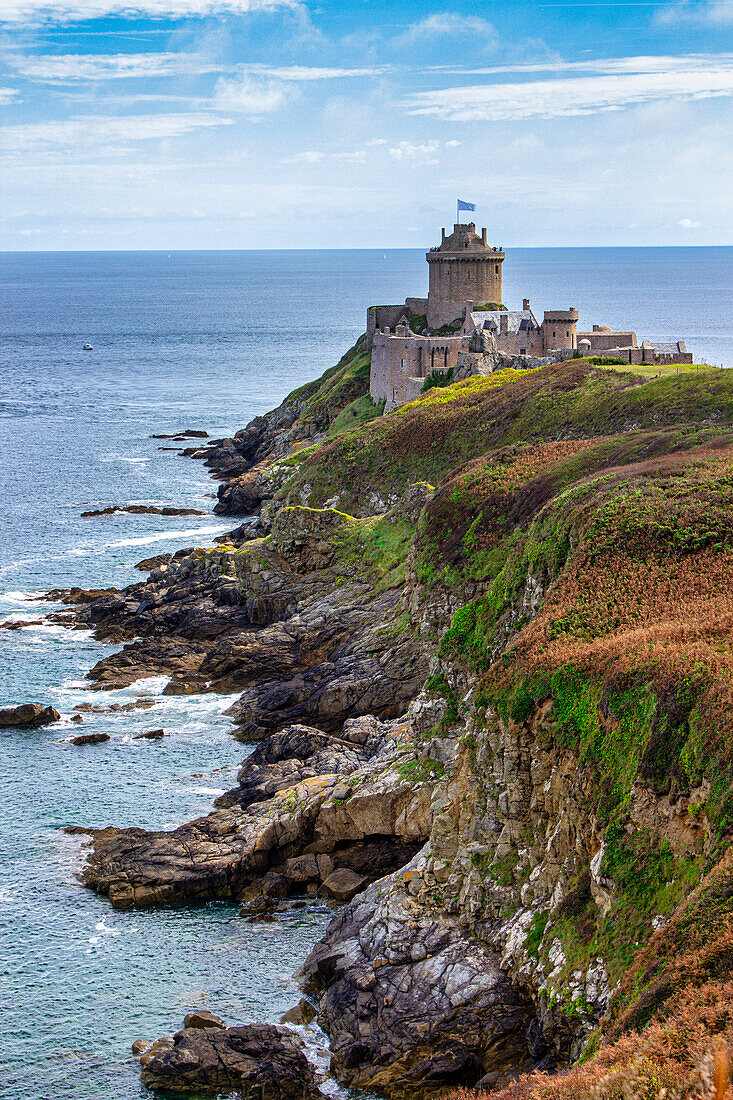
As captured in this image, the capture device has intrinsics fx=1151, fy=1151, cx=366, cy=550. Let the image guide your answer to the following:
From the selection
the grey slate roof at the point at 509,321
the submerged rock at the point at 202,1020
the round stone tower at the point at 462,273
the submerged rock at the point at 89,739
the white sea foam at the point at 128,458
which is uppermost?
the round stone tower at the point at 462,273

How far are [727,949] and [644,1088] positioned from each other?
3051mm

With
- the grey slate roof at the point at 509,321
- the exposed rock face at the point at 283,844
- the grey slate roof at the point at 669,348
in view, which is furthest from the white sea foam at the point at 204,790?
the grey slate roof at the point at 509,321

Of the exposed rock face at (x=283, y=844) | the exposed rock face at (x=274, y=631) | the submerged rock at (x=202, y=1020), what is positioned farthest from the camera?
the exposed rock face at (x=274, y=631)

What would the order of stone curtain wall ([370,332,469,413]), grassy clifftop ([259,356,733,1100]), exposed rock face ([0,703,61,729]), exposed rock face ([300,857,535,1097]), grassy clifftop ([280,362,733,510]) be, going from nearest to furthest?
grassy clifftop ([259,356,733,1100]), exposed rock face ([300,857,535,1097]), exposed rock face ([0,703,61,729]), grassy clifftop ([280,362,733,510]), stone curtain wall ([370,332,469,413])

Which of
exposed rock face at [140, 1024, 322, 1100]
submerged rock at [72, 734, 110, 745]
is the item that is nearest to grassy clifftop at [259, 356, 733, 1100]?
exposed rock face at [140, 1024, 322, 1100]

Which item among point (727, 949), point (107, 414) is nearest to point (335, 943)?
point (727, 949)

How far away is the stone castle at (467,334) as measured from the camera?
7762 cm

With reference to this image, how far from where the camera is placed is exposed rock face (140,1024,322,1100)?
1134 inches

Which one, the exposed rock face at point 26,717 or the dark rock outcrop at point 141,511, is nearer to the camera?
the exposed rock face at point 26,717

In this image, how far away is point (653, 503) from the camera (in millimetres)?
34875

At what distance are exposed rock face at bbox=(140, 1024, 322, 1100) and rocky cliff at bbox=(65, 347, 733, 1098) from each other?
1123 mm

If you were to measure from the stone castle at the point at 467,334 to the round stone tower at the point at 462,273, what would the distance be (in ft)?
0.27

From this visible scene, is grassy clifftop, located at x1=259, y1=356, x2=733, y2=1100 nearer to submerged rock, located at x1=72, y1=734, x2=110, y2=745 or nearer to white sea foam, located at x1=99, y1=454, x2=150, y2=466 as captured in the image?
submerged rock, located at x1=72, y1=734, x2=110, y2=745

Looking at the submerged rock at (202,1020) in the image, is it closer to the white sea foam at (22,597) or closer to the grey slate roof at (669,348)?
the white sea foam at (22,597)
